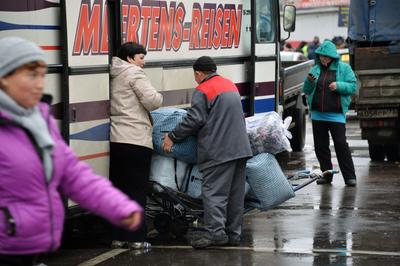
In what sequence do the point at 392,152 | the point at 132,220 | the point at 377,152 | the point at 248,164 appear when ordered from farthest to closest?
the point at 377,152 < the point at 392,152 < the point at 248,164 < the point at 132,220

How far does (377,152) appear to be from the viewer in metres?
14.5

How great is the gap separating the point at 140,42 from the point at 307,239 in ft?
7.73

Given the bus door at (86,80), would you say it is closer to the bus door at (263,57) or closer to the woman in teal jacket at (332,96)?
the bus door at (263,57)

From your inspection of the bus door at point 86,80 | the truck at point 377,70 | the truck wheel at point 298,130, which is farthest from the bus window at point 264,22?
the truck wheel at point 298,130

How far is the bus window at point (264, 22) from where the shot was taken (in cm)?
1127

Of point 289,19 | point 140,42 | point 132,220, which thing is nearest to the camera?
point 132,220

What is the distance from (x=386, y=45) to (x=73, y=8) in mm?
7683

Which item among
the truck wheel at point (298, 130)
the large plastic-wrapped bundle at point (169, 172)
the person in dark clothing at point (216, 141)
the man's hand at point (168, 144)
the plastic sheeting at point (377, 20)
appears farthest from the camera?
the truck wheel at point (298, 130)

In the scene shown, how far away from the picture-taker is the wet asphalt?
7.65 metres

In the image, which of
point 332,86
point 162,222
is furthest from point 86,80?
point 332,86

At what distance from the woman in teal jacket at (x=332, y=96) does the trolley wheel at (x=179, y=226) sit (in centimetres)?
361

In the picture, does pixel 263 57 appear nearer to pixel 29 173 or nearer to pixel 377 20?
pixel 377 20

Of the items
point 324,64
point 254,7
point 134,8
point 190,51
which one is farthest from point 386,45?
point 134,8

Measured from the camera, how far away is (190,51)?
9461 mm
